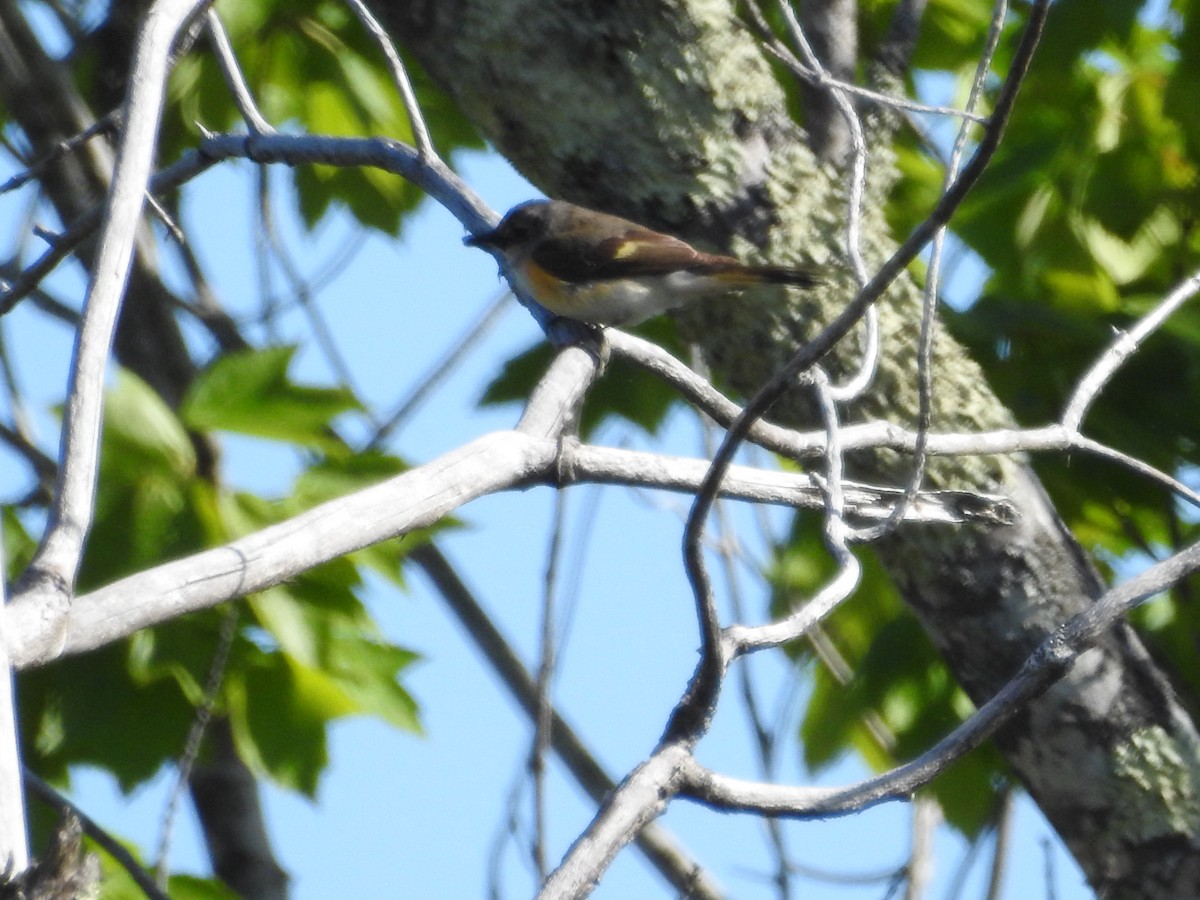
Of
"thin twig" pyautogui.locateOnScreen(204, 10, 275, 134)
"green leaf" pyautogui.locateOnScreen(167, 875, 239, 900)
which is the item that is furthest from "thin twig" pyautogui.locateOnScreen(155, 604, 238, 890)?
"thin twig" pyautogui.locateOnScreen(204, 10, 275, 134)

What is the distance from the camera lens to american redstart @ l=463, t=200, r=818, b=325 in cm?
379

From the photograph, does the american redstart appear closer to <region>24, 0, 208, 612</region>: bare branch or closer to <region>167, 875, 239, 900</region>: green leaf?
<region>24, 0, 208, 612</region>: bare branch

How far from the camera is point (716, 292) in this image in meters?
3.87

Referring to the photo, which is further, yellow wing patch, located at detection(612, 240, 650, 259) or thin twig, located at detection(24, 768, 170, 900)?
yellow wing patch, located at detection(612, 240, 650, 259)

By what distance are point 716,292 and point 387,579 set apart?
1203 mm

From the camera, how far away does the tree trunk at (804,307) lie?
353 centimetres

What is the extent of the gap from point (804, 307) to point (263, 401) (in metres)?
1.42

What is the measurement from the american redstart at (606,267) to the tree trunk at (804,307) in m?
0.08

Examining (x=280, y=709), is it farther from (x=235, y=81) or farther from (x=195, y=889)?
(x=235, y=81)

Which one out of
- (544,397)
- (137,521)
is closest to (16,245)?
(137,521)

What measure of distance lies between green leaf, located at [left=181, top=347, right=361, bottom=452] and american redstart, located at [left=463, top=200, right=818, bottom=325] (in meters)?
0.59

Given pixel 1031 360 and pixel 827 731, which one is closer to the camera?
pixel 1031 360

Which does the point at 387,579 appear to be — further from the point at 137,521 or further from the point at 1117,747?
the point at 1117,747

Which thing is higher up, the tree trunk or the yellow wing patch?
the yellow wing patch
